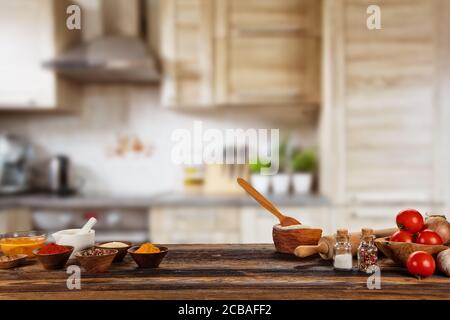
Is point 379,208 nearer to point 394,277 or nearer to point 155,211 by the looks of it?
point 155,211

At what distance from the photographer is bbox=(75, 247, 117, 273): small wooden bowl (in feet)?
4.80

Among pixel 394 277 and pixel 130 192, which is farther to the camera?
pixel 130 192

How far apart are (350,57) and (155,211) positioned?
170cm

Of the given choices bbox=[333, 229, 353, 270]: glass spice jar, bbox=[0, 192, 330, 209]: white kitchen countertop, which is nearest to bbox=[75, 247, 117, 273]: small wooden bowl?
bbox=[333, 229, 353, 270]: glass spice jar

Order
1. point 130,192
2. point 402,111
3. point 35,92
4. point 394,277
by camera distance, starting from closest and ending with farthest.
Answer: point 394,277
point 402,111
point 35,92
point 130,192

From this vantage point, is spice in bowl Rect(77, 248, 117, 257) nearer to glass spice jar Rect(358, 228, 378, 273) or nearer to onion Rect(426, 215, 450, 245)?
glass spice jar Rect(358, 228, 378, 273)

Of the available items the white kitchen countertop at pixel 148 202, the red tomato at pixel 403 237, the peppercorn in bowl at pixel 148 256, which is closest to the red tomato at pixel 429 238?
the red tomato at pixel 403 237

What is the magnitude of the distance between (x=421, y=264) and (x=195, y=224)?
6.64ft

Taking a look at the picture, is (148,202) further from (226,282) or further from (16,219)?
(226,282)

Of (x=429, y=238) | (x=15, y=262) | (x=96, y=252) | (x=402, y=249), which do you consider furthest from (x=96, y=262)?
(x=429, y=238)

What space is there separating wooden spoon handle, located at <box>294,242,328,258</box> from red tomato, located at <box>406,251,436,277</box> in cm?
29

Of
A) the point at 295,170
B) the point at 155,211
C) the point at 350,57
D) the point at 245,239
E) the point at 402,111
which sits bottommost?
the point at 245,239

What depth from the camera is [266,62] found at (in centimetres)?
348
